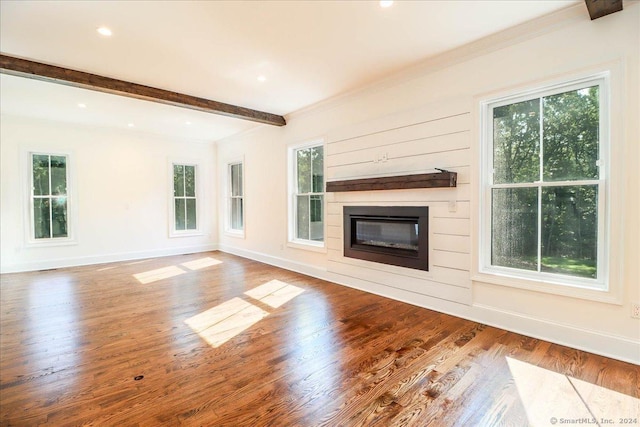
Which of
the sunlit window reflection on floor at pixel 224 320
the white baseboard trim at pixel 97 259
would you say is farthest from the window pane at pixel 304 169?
the white baseboard trim at pixel 97 259

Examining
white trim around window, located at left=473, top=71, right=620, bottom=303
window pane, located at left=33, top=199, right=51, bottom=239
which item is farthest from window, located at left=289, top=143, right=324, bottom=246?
window pane, located at left=33, top=199, right=51, bottom=239

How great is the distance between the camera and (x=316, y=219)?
210 inches

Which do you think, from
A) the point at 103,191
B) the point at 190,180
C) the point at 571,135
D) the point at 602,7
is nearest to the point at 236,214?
the point at 190,180

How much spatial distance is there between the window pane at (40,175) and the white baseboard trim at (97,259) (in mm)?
1333

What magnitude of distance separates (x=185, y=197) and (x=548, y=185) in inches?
287

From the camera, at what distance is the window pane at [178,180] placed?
747cm

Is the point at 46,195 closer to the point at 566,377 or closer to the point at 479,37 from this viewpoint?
the point at 479,37

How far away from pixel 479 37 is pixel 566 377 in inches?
118

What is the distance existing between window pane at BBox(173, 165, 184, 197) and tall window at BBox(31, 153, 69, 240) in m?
2.03

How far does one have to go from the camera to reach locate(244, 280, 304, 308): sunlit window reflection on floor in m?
3.92

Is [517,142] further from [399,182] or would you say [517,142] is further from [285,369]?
[285,369]

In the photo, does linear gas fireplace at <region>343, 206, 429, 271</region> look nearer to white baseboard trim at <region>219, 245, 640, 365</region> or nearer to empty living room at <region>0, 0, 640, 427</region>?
empty living room at <region>0, 0, 640, 427</region>

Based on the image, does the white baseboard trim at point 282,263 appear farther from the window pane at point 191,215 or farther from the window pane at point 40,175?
the window pane at point 40,175

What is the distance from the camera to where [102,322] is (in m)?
3.25
